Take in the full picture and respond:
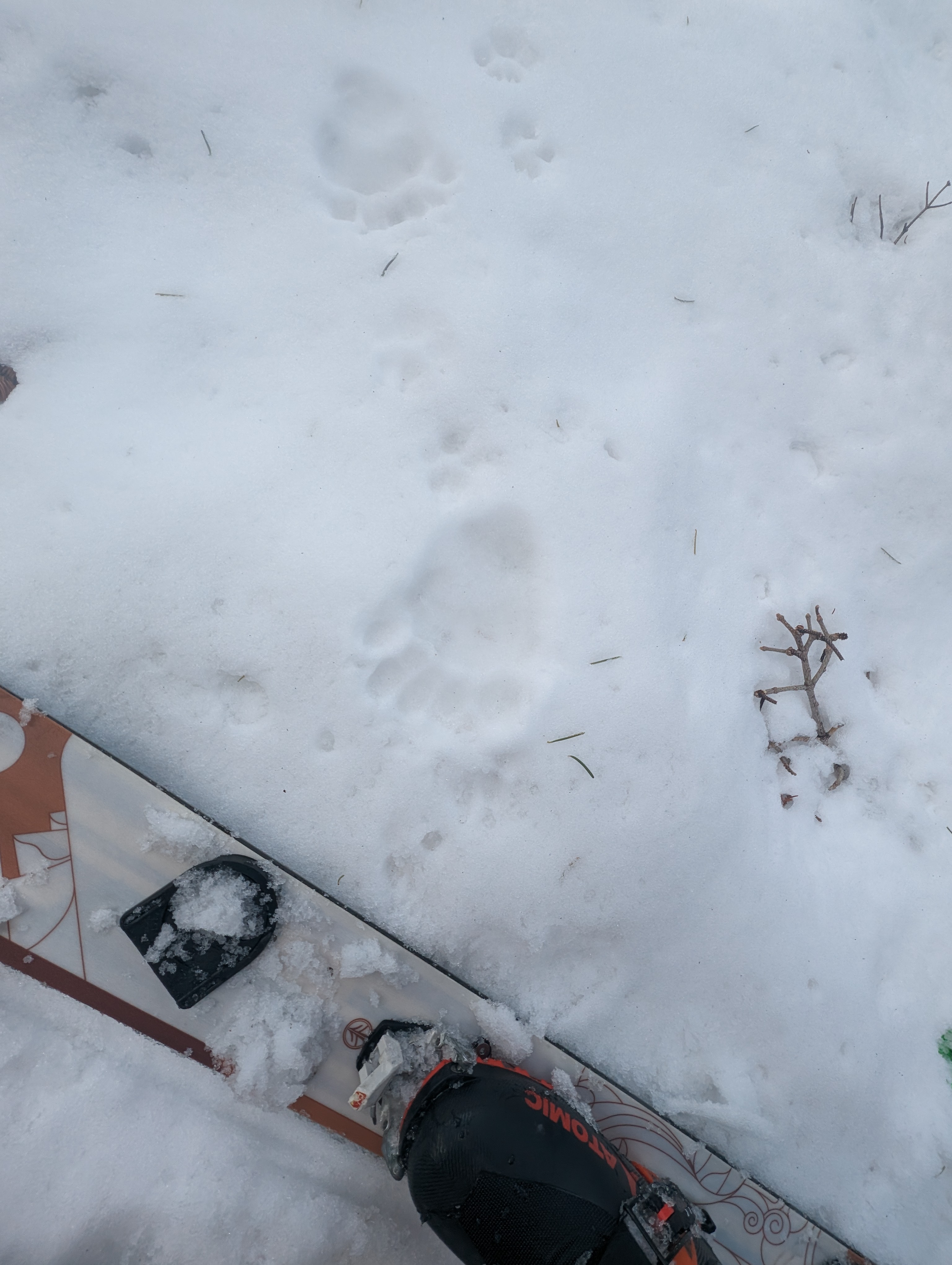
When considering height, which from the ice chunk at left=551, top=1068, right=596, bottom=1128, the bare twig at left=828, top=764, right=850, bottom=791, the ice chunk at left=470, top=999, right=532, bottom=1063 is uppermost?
the bare twig at left=828, top=764, right=850, bottom=791

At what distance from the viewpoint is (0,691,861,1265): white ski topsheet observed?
136 centimetres

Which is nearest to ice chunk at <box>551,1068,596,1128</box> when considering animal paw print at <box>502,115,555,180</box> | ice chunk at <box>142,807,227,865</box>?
ice chunk at <box>142,807,227,865</box>

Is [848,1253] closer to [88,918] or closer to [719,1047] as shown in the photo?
[719,1047]

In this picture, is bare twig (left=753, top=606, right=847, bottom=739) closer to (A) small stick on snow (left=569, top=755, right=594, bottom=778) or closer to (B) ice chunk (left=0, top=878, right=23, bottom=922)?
(A) small stick on snow (left=569, top=755, right=594, bottom=778)

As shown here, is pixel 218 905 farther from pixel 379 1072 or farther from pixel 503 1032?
pixel 503 1032

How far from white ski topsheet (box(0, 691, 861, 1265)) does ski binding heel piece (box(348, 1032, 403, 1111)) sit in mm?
53

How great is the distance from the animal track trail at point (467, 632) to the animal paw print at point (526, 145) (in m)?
0.88

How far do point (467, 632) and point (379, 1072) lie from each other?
95cm

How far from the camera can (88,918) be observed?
136 cm

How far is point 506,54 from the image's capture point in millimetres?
1600

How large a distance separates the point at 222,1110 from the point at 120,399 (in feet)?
5.38

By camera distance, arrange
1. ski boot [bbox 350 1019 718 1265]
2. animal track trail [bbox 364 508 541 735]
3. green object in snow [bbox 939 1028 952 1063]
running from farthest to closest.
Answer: green object in snow [bbox 939 1028 952 1063]
animal track trail [bbox 364 508 541 735]
ski boot [bbox 350 1019 718 1265]

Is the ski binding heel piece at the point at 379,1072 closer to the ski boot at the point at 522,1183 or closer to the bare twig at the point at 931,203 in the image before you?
the ski boot at the point at 522,1183

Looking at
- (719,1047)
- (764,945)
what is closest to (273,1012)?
(719,1047)
